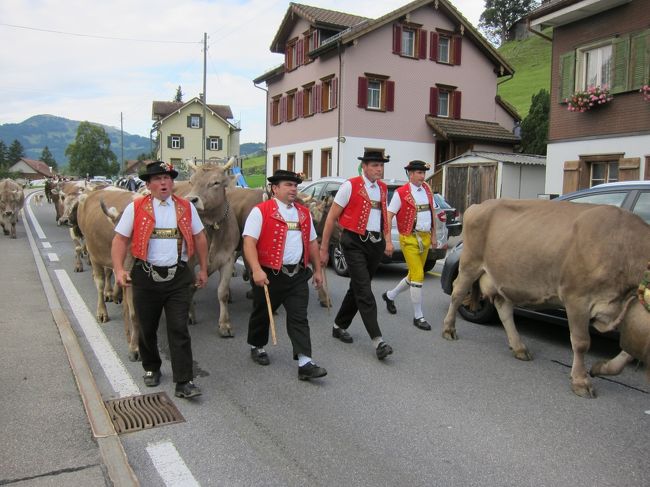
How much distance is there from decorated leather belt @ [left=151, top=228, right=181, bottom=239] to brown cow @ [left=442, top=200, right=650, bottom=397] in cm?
302

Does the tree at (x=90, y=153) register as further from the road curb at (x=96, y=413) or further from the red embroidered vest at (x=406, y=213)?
the red embroidered vest at (x=406, y=213)

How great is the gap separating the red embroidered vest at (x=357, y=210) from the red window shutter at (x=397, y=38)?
25.5 m

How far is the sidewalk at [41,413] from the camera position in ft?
10.9

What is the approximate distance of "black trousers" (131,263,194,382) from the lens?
456 cm

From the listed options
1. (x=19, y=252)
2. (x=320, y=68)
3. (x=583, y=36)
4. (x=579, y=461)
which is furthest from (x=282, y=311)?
(x=320, y=68)

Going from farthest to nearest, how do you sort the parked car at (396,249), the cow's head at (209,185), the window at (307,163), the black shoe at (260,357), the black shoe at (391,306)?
the window at (307,163)
the parked car at (396,249)
the black shoe at (391,306)
the cow's head at (209,185)
the black shoe at (260,357)

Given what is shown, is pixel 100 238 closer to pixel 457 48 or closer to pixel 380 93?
pixel 380 93

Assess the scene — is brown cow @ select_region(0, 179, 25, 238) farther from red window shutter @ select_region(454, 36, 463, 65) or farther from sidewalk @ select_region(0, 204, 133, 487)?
red window shutter @ select_region(454, 36, 463, 65)

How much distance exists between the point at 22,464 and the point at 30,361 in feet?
6.82

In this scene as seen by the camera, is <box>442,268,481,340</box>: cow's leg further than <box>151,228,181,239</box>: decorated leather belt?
Yes

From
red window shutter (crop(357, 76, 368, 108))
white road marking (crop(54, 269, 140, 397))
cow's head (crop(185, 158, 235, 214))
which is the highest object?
red window shutter (crop(357, 76, 368, 108))

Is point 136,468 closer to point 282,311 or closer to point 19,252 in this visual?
point 282,311

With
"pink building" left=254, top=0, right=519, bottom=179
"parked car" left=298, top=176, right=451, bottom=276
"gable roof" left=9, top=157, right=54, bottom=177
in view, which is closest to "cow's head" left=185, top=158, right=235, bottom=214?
"parked car" left=298, top=176, right=451, bottom=276

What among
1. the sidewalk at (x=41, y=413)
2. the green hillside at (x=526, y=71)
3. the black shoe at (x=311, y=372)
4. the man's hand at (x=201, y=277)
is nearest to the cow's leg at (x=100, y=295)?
the sidewalk at (x=41, y=413)
